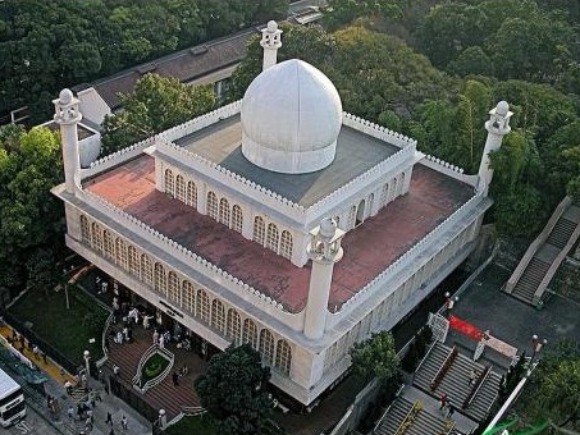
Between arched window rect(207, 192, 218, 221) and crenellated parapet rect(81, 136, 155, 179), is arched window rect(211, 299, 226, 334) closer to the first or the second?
arched window rect(207, 192, 218, 221)

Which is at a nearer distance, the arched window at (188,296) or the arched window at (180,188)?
the arched window at (188,296)

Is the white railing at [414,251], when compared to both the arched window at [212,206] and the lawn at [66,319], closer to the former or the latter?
→ the arched window at [212,206]

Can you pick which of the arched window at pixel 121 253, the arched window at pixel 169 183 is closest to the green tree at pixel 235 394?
the arched window at pixel 121 253

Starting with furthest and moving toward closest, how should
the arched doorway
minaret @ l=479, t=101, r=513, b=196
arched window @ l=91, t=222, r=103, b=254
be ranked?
minaret @ l=479, t=101, r=513, b=196 < arched window @ l=91, t=222, r=103, b=254 < the arched doorway

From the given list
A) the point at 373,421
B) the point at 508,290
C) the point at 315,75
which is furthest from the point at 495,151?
the point at 373,421

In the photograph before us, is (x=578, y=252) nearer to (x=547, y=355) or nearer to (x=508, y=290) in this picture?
(x=508, y=290)

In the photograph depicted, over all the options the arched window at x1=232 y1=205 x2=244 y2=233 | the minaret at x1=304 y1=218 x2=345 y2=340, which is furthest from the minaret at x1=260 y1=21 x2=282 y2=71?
the minaret at x1=304 y1=218 x2=345 y2=340
